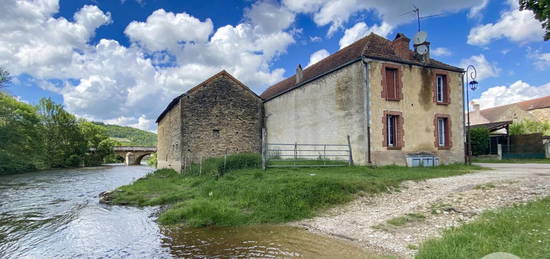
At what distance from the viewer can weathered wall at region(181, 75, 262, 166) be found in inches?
740

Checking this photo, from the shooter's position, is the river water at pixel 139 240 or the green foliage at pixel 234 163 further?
the green foliage at pixel 234 163

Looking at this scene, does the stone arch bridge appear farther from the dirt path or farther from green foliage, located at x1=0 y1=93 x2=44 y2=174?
the dirt path

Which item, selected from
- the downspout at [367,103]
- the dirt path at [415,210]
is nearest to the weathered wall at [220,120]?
the downspout at [367,103]

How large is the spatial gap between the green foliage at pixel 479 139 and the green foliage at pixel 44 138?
3925 centimetres

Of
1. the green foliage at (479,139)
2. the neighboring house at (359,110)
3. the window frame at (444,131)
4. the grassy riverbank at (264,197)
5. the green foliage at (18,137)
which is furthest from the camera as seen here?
the green foliage at (18,137)

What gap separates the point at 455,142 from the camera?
1608 centimetres

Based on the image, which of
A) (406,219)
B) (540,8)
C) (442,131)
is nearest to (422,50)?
(442,131)

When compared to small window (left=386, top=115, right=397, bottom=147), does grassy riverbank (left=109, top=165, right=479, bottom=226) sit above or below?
below

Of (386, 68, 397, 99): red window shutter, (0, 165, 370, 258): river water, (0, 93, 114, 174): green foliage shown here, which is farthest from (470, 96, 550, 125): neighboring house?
(0, 93, 114, 174): green foliage

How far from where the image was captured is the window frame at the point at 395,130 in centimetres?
1413

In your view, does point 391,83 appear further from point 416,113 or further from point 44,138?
point 44,138

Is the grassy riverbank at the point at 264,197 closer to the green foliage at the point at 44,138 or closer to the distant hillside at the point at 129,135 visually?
the green foliage at the point at 44,138

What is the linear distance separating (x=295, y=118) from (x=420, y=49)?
7811mm

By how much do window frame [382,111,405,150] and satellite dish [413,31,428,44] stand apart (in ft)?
13.9
